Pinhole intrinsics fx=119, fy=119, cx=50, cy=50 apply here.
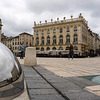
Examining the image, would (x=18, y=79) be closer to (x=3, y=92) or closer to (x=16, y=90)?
(x=16, y=90)

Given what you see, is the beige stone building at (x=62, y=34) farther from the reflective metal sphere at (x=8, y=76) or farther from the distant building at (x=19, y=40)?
the reflective metal sphere at (x=8, y=76)

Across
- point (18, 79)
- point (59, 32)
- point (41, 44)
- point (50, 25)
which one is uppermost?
point (50, 25)

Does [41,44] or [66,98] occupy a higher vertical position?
[41,44]

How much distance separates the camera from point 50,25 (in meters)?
45.6

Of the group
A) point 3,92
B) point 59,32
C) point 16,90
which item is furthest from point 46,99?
point 59,32

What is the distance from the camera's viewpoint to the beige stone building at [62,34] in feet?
133

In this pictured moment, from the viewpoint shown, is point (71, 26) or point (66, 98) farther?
point (71, 26)

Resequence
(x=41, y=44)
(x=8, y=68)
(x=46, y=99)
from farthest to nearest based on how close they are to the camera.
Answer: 1. (x=41, y=44)
2. (x=46, y=99)
3. (x=8, y=68)

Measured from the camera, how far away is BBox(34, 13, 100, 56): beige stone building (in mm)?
40438

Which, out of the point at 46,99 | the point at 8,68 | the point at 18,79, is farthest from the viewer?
the point at 46,99

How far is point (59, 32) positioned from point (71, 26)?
498 centimetres

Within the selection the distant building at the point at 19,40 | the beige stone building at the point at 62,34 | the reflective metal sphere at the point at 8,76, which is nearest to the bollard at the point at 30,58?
the reflective metal sphere at the point at 8,76

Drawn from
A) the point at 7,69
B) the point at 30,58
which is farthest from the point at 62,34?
the point at 7,69

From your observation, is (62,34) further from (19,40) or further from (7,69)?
(7,69)
